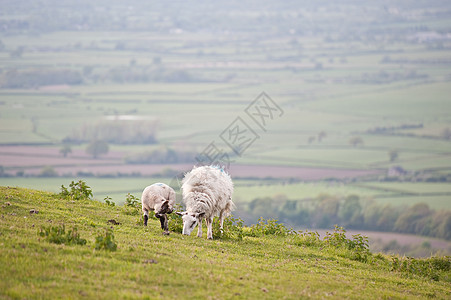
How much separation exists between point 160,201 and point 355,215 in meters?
55.8

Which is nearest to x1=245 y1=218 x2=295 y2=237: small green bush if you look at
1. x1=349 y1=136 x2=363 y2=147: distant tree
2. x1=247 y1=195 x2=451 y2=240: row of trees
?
x1=247 y1=195 x2=451 y2=240: row of trees

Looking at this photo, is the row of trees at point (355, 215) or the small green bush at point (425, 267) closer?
the small green bush at point (425, 267)

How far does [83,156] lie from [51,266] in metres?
87.1

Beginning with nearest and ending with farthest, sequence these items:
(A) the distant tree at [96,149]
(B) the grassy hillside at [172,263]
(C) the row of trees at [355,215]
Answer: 1. (B) the grassy hillside at [172,263]
2. (C) the row of trees at [355,215]
3. (A) the distant tree at [96,149]

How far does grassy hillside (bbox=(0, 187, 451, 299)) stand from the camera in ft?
33.5

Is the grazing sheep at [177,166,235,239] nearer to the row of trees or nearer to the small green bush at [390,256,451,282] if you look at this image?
the small green bush at [390,256,451,282]

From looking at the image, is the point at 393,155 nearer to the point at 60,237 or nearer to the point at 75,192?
the point at 75,192

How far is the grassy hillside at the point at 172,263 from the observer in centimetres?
1021

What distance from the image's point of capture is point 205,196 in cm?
1677

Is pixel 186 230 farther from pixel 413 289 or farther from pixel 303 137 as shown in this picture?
pixel 303 137

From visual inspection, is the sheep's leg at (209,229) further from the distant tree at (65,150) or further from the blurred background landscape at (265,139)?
the distant tree at (65,150)

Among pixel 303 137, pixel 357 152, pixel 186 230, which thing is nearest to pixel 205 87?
pixel 303 137

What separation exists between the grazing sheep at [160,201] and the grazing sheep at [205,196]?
445 millimetres

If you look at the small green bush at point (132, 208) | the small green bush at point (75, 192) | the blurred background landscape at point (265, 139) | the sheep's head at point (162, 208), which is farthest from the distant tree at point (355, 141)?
the sheep's head at point (162, 208)
